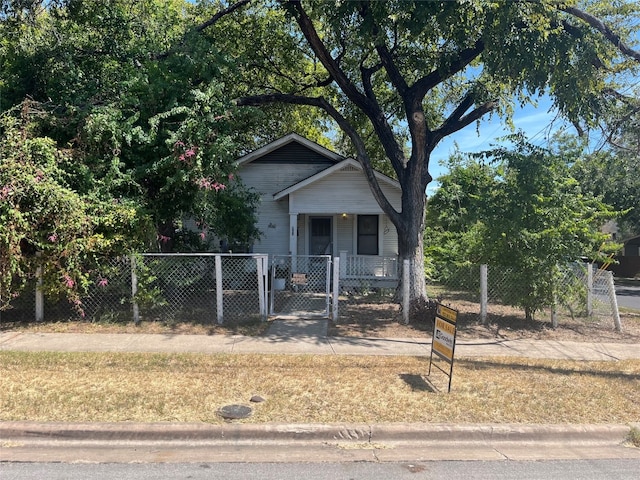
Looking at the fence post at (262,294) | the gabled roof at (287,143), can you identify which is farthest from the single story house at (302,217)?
the fence post at (262,294)

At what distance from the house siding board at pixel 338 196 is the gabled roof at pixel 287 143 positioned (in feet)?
4.44

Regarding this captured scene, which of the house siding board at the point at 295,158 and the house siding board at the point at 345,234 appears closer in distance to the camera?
the house siding board at the point at 295,158

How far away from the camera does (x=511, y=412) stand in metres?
4.94

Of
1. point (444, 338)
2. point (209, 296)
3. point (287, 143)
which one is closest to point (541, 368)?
point (444, 338)

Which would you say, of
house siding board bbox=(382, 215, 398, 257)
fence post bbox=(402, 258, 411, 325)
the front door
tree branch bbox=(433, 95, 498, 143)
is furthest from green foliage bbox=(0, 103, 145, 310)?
house siding board bbox=(382, 215, 398, 257)

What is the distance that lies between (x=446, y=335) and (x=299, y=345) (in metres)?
2.74

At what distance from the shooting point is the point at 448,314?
573 cm

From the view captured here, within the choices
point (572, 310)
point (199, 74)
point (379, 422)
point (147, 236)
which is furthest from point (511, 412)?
point (199, 74)

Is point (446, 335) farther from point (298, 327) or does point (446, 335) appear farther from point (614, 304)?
point (614, 304)

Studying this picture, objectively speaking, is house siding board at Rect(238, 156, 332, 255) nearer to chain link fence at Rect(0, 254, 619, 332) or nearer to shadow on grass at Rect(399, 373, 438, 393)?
chain link fence at Rect(0, 254, 619, 332)

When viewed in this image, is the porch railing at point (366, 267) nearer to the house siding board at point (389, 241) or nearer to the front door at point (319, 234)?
the house siding board at point (389, 241)

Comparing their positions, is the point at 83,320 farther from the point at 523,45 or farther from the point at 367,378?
the point at 523,45

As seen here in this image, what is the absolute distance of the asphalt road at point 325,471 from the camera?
3.73 meters

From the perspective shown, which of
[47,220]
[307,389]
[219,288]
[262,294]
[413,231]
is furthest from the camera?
[413,231]
